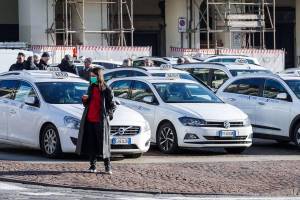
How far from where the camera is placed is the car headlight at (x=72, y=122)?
54.6 feet

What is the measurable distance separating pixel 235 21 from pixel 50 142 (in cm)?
3299

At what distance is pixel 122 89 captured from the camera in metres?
20.1

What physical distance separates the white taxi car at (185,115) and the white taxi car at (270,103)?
48.1 inches

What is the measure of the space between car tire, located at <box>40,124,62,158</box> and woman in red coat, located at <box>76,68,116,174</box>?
2049 mm

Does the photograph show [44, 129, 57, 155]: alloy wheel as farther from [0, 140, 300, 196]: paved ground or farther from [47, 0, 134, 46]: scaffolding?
[47, 0, 134, 46]: scaffolding

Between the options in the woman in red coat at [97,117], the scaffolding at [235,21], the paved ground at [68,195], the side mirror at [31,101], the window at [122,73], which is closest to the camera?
the paved ground at [68,195]

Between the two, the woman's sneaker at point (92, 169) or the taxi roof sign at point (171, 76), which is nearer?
the woman's sneaker at point (92, 169)

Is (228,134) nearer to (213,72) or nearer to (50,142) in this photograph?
(50,142)

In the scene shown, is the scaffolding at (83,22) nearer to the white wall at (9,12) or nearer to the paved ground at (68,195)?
the white wall at (9,12)

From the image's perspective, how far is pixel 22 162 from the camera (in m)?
16.4

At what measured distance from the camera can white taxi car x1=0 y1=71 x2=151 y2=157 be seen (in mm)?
16766

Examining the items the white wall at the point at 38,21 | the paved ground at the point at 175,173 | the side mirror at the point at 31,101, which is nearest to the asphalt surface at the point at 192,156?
the paved ground at the point at 175,173

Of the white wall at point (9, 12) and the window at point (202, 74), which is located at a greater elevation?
the white wall at point (9, 12)

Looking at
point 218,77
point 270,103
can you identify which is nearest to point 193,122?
point 270,103
